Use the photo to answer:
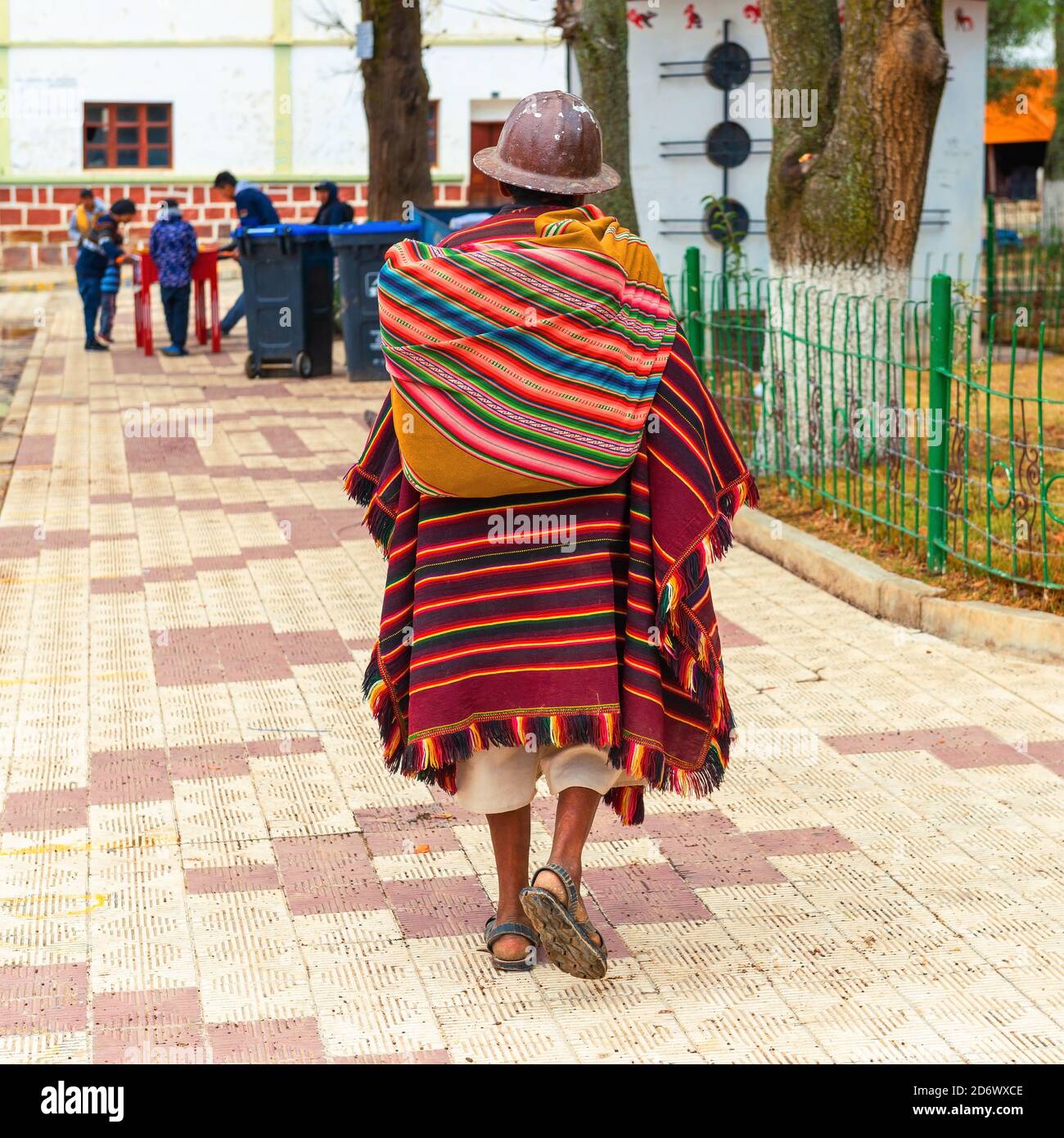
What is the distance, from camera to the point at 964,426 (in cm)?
674

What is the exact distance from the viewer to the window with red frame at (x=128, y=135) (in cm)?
2872

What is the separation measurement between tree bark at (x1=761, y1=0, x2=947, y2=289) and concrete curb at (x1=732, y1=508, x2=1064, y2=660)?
1.59 meters

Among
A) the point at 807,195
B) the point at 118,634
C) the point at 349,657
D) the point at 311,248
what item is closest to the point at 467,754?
the point at 349,657

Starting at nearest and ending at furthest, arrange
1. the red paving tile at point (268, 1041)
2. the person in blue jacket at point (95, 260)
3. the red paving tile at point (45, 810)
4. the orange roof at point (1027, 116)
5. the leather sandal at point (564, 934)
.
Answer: the red paving tile at point (268, 1041) < the leather sandal at point (564, 934) < the red paving tile at point (45, 810) < the person in blue jacket at point (95, 260) < the orange roof at point (1027, 116)

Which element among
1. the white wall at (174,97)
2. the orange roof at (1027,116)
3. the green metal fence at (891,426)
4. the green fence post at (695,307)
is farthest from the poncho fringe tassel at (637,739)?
the orange roof at (1027,116)

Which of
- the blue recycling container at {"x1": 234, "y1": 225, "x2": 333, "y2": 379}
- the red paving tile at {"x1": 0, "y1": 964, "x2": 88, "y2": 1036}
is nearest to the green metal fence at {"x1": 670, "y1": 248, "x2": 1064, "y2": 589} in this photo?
the red paving tile at {"x1": 0, "y1": 964, "x2": 88, "y2": 1036}

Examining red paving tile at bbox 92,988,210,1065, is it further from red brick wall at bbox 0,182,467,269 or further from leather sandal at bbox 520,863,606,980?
red brick wall at bbox 0,182,467,269

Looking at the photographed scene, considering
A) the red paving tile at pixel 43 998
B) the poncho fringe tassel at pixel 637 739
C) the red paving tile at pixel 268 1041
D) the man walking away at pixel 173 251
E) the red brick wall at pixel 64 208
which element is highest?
the red brick wall at pixel 64 208

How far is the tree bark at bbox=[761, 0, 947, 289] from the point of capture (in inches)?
323

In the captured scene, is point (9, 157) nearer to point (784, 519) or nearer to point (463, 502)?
point (784, 519)

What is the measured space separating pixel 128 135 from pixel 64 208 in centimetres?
163

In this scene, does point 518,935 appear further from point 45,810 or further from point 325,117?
point 325,117

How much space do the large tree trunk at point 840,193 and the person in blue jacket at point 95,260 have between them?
30.9ft

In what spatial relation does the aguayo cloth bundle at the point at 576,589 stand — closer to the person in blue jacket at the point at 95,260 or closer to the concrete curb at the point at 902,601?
the concrete curb at the point at 902,601
